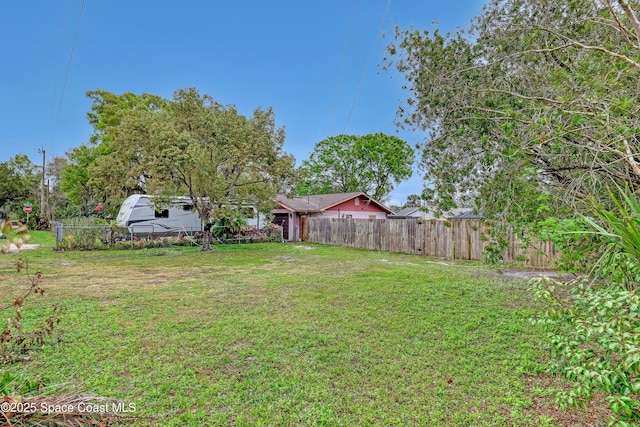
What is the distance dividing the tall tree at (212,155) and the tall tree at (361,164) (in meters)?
16.2

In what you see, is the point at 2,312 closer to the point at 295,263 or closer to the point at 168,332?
the point at 168,332

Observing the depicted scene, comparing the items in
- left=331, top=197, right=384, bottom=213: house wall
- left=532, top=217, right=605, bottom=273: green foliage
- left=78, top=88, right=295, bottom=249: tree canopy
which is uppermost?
left=78, top=88, right=295, bottom=249: tree canopy

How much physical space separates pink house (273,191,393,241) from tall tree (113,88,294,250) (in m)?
4.82

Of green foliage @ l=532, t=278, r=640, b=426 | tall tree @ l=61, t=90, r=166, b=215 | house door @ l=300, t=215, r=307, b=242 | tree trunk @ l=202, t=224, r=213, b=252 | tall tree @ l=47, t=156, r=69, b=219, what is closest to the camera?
green foliage @ l=532, t=278, r=640, b=426

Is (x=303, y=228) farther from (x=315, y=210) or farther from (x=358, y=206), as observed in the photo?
(x=358, y=206)

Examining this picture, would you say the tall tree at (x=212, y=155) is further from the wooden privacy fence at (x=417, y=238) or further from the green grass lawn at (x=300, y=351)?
the green grass lawn at (x=300, y=351)

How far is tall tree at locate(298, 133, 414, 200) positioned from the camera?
29906 millimetres

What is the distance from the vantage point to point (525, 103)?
3.68 meters

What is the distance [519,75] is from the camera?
3930 millimetres

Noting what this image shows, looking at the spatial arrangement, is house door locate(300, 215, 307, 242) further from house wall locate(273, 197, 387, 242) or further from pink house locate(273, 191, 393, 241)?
house wall locate(273, 197, 387, 242)

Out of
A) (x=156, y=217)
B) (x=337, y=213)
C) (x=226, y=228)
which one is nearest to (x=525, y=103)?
(x=226, y=228)

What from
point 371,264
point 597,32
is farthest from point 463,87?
point 371,264

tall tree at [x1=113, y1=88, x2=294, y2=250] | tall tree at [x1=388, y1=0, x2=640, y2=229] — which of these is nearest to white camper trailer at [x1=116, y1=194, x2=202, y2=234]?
tall tree at [x1=113, y1=88, x2=294, y2=250]

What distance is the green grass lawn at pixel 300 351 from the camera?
2.63m
